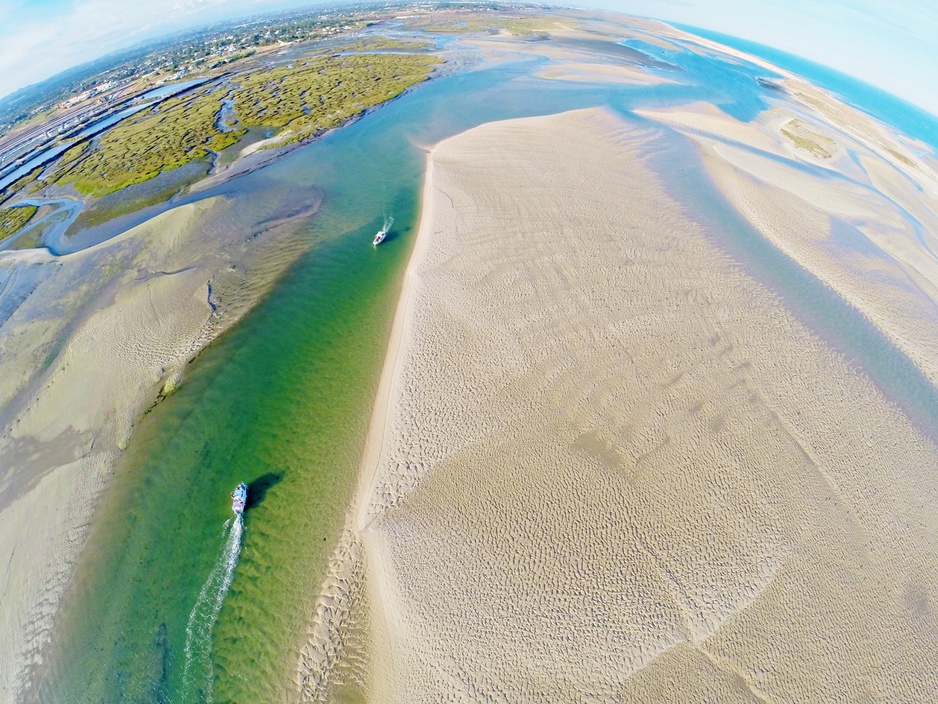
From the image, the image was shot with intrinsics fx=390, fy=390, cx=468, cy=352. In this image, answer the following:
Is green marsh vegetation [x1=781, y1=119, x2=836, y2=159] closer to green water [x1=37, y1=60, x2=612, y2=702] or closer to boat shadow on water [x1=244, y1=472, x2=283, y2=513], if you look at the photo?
green water [x1=37, y1=60, x2=612, y2=702]

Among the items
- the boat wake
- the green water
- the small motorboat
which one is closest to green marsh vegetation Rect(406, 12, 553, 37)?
the green water

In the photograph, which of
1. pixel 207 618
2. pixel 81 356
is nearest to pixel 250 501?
pixel 207 618

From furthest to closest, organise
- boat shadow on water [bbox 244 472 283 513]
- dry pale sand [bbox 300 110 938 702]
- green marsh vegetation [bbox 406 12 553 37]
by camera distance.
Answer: green marsh vegetation [bbox 406 12 553 37] → boat shadow on water [bbox 244 472 283 513] → dry pale sand [bbox 300 110 938 702]

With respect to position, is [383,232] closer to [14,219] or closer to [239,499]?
[239,499]

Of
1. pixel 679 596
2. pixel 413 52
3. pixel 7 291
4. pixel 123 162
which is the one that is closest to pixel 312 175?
pixel 7 291

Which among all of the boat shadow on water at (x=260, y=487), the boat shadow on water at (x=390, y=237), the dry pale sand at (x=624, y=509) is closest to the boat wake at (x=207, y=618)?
the boat shadow on water at (x=260, y=487)

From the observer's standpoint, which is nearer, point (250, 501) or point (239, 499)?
point (239, 499)
